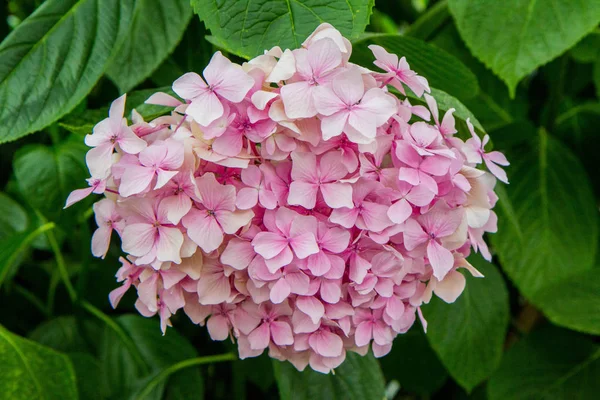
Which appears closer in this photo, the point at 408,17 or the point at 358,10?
the point at 358,10

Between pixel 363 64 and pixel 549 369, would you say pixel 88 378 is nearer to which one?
pixel 363 64

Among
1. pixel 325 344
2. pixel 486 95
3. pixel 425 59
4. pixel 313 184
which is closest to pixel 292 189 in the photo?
pixel 313 184

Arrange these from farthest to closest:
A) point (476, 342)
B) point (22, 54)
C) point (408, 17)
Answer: point (408, 17) < point (476, 342) < point (22, 54)

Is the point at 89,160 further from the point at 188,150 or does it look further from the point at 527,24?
the point at 527,24

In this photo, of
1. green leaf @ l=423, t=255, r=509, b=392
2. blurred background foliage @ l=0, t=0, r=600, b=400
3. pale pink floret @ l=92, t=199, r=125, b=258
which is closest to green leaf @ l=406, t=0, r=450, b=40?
blurred background foliage @ l=0, t=0, r=600, b=400

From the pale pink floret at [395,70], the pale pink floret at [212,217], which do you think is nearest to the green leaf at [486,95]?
the pale pink floret at [395,70]

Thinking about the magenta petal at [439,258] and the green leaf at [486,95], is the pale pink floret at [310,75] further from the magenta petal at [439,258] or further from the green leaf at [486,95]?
the green leaf at [486,95]

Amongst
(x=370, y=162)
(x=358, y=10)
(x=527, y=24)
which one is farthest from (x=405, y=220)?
(x=527, y=24)
